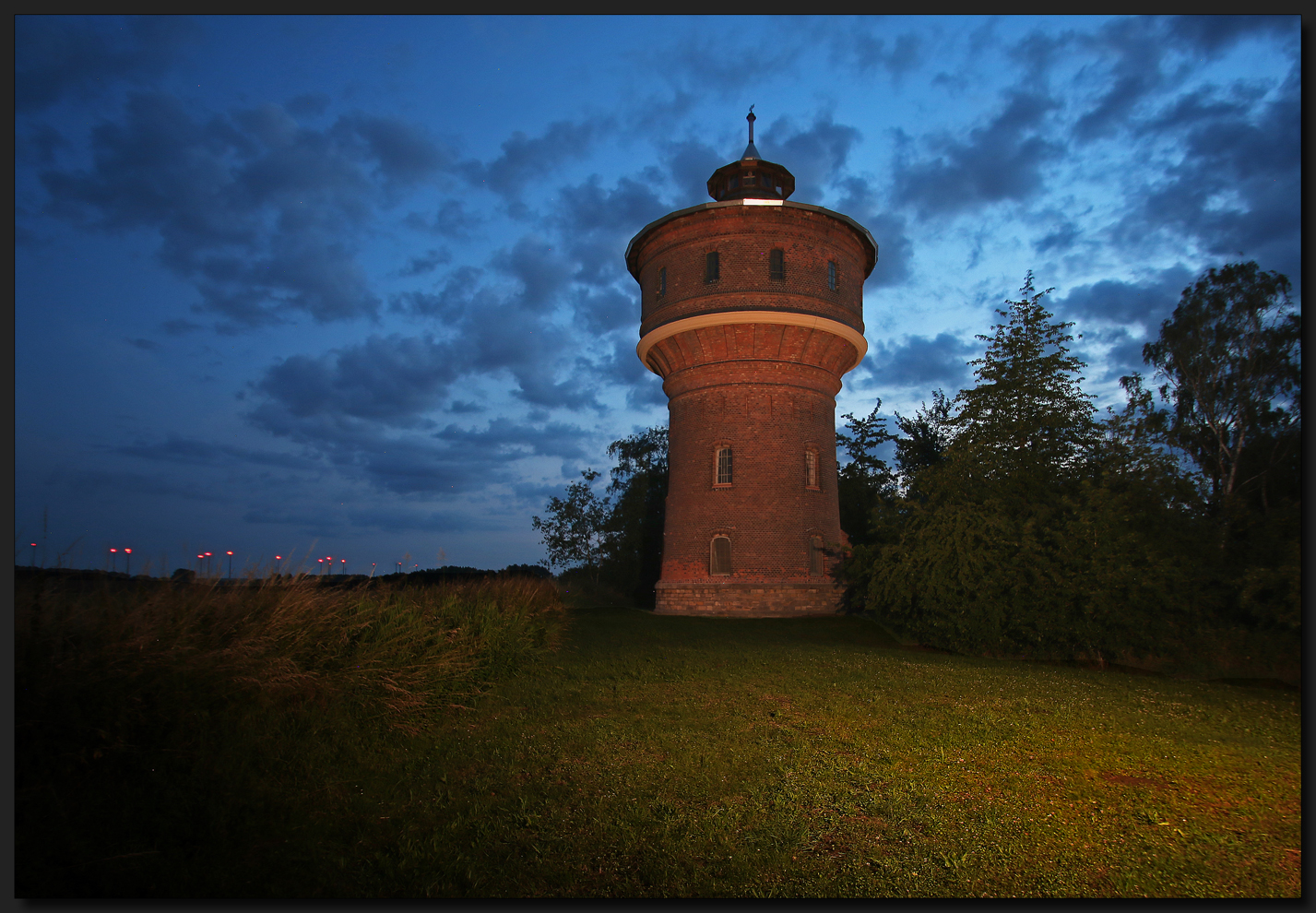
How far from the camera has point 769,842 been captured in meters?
4.03

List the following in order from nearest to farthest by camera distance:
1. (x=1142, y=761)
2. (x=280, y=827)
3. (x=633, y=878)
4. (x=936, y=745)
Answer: (x=633, y=878) → (x=280, y=827) → (x=1142, y=761) → (x=936, y=745)

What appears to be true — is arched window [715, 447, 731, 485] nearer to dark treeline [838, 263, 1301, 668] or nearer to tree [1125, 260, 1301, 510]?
dark treeline [838, 263, 1301, 668]

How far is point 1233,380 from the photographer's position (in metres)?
22.0

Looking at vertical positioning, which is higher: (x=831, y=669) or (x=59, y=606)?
(x=59, y=606)

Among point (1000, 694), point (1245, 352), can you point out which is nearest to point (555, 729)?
point (1000, 694)

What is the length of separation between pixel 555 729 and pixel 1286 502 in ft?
57.9

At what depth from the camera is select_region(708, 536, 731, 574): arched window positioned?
72.2 ft

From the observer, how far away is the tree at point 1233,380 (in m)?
20.7

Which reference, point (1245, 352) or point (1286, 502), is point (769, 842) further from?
point (1245, 352)

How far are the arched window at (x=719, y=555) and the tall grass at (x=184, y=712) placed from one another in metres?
15.6

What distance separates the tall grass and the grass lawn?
0.64ft

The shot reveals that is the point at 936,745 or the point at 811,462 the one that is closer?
the point at 936,745

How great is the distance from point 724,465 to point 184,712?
19135 mm

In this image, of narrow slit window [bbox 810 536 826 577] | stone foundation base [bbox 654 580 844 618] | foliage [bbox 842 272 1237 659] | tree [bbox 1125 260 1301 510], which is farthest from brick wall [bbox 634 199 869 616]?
tree [bbox 1125 260 1301 510]
